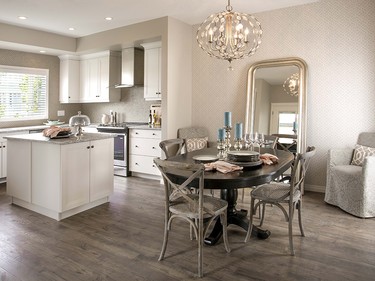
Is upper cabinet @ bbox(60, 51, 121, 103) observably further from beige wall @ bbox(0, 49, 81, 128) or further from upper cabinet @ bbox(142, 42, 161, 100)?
upper cabinet @ bbox(142, 42, 161, 100)

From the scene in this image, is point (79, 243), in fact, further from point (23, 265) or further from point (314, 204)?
point (314, 204)

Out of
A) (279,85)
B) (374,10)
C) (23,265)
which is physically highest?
(374,10)

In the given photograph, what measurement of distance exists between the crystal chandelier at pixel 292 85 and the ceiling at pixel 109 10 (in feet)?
3.41

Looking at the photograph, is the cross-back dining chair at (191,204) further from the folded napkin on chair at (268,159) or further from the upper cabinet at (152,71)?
the upper cabinet at (152,71)

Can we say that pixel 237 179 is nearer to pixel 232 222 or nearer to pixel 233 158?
pixel 233 158

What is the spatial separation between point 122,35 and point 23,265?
13.9 feet

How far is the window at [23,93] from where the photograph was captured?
6.13 m

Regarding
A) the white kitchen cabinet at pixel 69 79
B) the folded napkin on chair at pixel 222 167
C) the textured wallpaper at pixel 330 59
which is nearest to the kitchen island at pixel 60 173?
the folded napkin on chair at pixel 222 167

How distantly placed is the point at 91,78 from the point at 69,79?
52 cm

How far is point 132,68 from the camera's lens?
6.02 metres

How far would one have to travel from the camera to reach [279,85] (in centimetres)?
480

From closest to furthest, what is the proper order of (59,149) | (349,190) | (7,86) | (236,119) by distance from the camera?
(59,149), (349,190), (236,119), (7,86)

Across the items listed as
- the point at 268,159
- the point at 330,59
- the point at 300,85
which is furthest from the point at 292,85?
the point at 268,159

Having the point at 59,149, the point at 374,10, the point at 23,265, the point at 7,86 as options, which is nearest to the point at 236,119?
the point at 374,10
